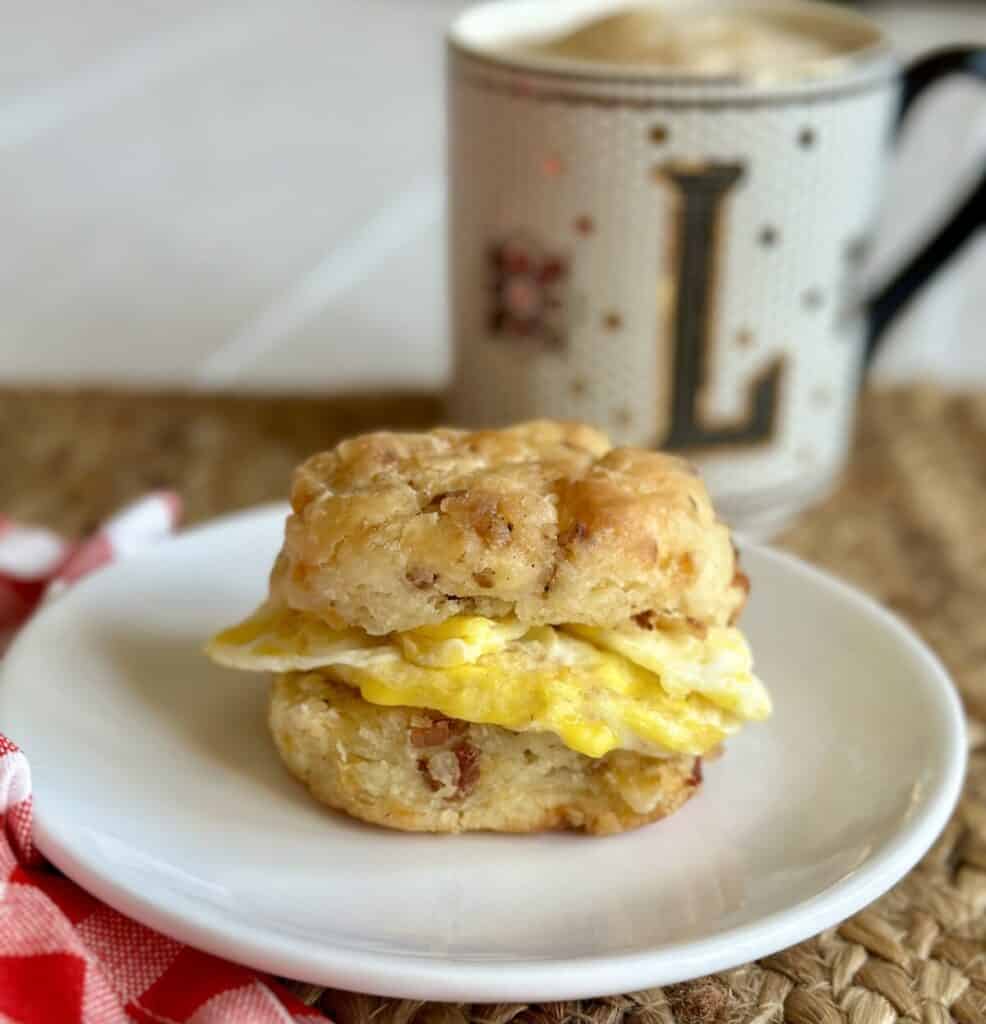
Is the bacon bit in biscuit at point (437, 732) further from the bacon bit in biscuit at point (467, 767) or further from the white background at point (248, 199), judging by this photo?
the white background at point (248, 199)

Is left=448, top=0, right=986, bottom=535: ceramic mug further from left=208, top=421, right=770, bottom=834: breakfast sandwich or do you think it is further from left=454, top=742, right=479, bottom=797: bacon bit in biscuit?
left=454, top=742, right=479, bottom=797: bacon bit in biscuit

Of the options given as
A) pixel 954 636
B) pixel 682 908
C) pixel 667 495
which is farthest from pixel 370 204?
pixel 682 908

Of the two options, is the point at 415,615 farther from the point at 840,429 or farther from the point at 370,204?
the point at 370,204

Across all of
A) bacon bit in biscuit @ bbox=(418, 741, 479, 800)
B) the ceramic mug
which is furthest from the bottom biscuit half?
the ceramic mug

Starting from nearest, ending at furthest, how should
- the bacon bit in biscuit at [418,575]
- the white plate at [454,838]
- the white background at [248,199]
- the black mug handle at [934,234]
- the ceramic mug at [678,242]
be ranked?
the white plate at [454,838] → the bacon bit in biscuit at [418,575] → the ceramic mug at [678,242] → the black mug handle at [934,234] → the white background at [248,199]

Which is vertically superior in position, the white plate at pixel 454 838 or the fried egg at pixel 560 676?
the fried egg at pixel 560 676

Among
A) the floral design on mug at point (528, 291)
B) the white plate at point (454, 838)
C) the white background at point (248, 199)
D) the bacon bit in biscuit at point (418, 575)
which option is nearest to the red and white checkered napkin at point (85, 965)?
the white plate at point (454, 838)
